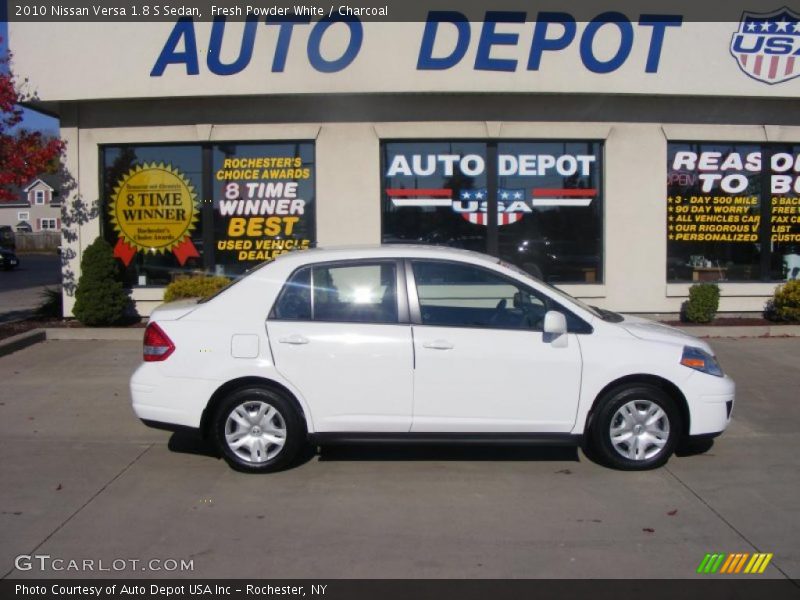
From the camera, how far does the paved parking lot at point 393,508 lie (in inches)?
185

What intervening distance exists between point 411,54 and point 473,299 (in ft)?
21.8

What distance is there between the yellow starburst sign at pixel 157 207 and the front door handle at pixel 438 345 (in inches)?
311

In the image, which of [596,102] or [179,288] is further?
[596,102]

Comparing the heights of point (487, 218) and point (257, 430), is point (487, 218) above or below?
above

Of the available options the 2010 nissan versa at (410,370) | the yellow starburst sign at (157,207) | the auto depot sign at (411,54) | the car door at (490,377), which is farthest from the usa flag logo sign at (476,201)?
the car door at (490,377)

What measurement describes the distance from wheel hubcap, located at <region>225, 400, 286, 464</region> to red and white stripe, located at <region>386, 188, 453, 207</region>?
7.19 meters

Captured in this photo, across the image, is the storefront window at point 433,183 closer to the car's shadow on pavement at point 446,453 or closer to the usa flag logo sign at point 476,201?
the usa flag logo sign at point 476,201

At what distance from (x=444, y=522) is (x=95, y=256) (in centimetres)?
885

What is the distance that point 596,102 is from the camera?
12820mm

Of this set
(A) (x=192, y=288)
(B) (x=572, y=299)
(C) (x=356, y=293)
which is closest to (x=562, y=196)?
(A) (x=192, y=288)

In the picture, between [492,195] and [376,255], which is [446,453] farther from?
[492,195]

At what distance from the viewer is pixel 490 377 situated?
19.7 ft

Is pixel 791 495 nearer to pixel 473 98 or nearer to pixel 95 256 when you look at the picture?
pixel 473 98
